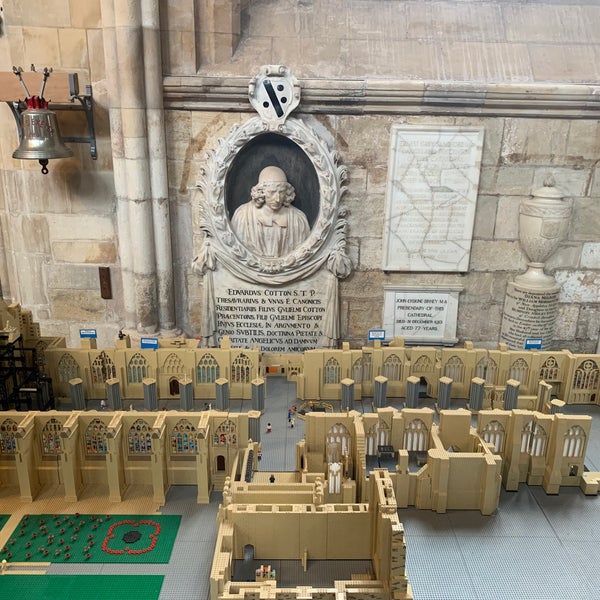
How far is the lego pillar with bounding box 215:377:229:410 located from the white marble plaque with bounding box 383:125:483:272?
130 inches

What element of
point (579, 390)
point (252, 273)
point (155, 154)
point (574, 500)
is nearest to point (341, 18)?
point (155, 154)

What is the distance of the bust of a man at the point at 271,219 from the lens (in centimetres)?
892

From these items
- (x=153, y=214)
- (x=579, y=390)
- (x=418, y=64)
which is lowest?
(x=579, y=390)

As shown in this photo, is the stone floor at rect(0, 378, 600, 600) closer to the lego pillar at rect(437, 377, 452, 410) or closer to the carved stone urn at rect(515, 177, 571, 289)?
the lego pillar at rect(437, 377, 452, 410)

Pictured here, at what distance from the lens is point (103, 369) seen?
8.02m

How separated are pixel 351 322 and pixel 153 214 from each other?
3517mm

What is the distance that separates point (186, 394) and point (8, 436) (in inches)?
84.7

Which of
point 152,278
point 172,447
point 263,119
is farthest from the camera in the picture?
point 152,278

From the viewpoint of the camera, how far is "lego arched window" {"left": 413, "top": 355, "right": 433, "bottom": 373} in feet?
26.9

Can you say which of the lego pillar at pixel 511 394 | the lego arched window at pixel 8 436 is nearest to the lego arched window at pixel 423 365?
the lego pillar at pixel 511 394

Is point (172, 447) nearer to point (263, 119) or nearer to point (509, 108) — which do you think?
point (263, 119)

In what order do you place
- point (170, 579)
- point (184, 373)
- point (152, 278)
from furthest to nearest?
1. point (152, 278)
2. point (184, 373)
3. point (170, 579)

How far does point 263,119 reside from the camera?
28.5 feet

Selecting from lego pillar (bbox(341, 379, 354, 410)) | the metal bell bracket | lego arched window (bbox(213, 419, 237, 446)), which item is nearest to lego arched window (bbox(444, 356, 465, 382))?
lego pillar (bbox(341, 379, 354, 410))
